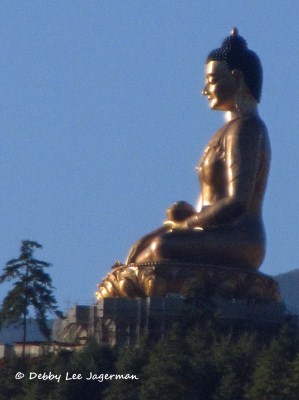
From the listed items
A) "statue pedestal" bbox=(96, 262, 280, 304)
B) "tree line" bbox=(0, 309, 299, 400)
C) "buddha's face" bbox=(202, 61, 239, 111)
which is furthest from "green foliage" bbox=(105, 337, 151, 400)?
"buddha's face" bbox=(202, 61, 239, 111)

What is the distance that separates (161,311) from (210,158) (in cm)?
291

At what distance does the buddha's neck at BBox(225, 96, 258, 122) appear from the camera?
40.9 meters

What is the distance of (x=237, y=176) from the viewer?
40.0 m

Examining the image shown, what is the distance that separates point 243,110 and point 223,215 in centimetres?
205

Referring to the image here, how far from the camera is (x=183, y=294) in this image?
39344mm

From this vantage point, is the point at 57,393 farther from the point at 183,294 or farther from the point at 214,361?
the point at 183,294

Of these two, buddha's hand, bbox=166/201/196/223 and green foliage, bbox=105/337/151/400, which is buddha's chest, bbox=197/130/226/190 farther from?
green foliage, bbox=105/337/151/400

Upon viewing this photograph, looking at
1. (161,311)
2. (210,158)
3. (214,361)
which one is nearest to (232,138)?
(210,158)

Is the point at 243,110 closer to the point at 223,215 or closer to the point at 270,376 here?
the point at 223,215

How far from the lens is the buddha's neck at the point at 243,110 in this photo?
4088cm

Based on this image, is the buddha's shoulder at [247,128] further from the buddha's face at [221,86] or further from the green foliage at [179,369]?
the green foliage at [179,369]

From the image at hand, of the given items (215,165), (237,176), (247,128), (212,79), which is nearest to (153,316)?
(237,176)

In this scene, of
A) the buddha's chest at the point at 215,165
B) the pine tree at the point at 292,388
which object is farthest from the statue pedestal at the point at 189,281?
the pine tree at the point at 292,388

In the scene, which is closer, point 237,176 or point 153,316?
point 153,316
